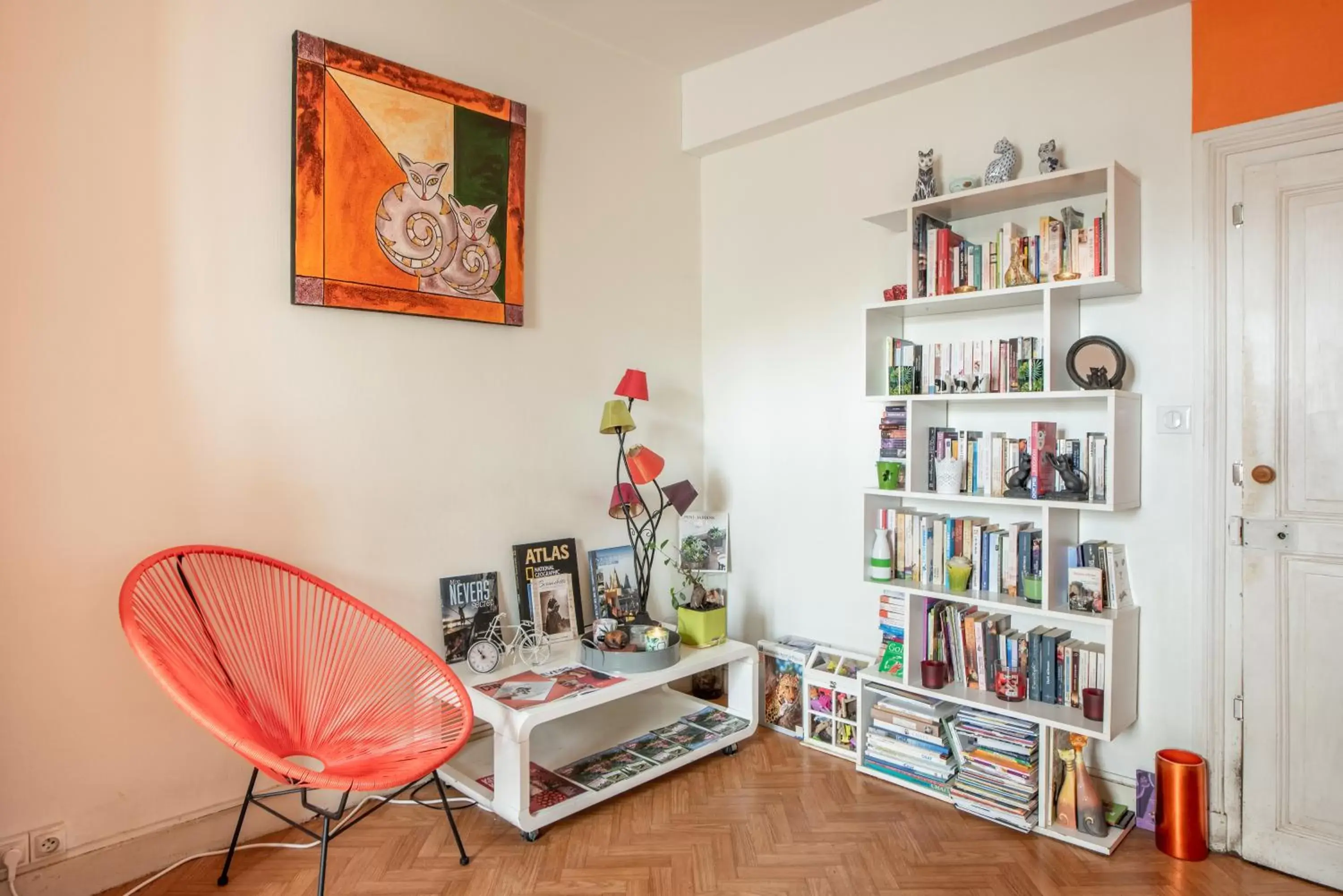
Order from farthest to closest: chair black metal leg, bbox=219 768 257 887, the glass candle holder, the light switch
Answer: the glass candle holder, the light switch, chair black metal leg, bbox=219 768 257 887

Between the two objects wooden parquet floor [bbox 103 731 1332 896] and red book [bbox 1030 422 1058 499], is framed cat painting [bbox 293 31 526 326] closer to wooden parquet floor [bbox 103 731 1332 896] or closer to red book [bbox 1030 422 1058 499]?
wooden parquet floor [bbox 103 731 1332 896]

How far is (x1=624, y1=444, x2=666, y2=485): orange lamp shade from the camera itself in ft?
10.2

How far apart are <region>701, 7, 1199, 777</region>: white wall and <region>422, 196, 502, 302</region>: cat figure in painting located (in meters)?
1.25

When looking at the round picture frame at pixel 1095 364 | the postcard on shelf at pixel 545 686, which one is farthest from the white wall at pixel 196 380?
the round picture frame at pixel 1095 364

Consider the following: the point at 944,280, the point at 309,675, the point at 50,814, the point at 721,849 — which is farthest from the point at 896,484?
the point at 50,814

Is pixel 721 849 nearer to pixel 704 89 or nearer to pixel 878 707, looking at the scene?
pixel 878 707

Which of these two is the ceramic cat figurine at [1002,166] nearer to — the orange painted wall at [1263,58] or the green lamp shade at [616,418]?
the orange painted wall at [1263,58]

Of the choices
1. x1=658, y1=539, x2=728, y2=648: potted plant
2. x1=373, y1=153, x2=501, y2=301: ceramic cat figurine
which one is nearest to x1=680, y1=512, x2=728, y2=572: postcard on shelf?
x1=658, y1=539, x2=728, y2=648: potted plant

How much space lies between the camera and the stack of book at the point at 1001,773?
2570 mm

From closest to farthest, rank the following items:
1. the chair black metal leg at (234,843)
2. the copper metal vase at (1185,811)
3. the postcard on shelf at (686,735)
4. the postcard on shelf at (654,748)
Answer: the chair black metal leg at (234,843) < the copper metal vase at (1185,811) < the postcard on shelf at (654,748) < the postcard on shelf at (686,735)

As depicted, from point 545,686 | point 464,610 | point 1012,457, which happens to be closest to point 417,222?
point 464,610

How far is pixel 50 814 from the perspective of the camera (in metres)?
2.11

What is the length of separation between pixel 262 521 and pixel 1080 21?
10.0 feet

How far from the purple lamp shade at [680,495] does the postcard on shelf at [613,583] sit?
0.41m
